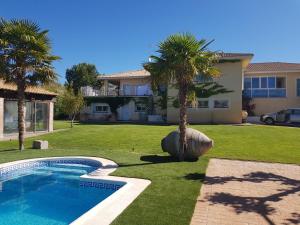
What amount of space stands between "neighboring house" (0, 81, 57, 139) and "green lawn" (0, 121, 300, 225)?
261 cm

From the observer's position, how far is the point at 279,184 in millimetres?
9141

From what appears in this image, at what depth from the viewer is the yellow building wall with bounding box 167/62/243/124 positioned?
33062mm

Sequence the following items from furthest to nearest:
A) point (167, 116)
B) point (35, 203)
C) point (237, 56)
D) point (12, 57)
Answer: point (167, 116), point (237, 56), point (12, 57), point (35, 203)

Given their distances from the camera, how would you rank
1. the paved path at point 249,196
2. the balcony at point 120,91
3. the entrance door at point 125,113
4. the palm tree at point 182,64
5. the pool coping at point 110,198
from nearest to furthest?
the pool coping at point 110,198 < the paved path at point 249,196 < the palm tree at point 182,64 < the balcony at point 120,91 < the entrance door at point 125,113

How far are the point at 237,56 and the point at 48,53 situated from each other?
22.4 meters

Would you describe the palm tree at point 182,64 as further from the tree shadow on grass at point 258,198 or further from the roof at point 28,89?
the roof at point 28,89

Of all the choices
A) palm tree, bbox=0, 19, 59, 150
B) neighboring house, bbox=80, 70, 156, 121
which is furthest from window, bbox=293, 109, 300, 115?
palm tree, bbox=0, 19, 59, 150

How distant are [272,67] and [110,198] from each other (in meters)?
36.4

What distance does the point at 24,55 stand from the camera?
14.8m

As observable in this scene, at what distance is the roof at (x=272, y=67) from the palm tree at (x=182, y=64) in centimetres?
2799

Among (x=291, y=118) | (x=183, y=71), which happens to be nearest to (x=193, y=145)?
(x=183, y=71)

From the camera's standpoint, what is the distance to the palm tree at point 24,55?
47.8ft

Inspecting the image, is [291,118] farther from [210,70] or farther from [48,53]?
[48,53]

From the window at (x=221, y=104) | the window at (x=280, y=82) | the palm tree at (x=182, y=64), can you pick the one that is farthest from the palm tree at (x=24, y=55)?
the window at (x=280, y=82)
